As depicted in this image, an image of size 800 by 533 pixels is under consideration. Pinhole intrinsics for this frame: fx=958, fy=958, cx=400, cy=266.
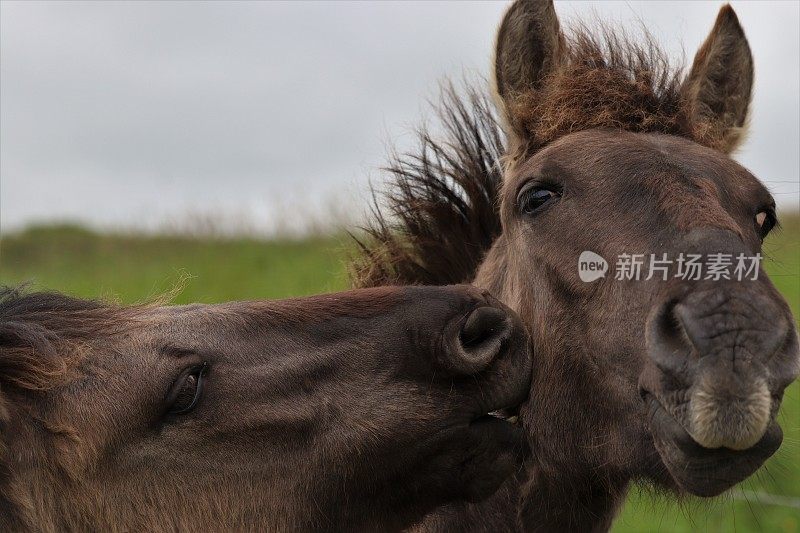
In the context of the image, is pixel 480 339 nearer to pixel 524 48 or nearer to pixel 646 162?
pixel 646 162

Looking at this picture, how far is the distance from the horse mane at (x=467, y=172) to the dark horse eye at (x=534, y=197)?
41 cm

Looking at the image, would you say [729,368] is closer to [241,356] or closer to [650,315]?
[650,315]

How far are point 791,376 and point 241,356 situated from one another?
2108mm

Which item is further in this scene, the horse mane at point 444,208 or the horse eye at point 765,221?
the horse mane at point 444,208

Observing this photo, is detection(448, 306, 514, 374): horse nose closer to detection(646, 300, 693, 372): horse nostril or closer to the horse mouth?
the horse mouth

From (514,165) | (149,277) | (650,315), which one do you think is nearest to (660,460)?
(650,315)

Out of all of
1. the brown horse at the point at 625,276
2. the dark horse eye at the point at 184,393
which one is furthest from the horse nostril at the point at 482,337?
the dark horse eye at the point at 184,393

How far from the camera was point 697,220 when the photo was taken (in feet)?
11.4

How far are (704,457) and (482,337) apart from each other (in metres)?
1.04

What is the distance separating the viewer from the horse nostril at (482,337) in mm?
3818

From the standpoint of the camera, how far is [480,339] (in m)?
3.94

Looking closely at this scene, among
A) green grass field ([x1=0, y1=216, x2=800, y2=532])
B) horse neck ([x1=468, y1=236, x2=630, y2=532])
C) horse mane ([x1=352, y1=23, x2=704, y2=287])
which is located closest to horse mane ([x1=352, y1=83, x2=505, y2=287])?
horse mane ([x1=352, y1=23, x2=704, y2=287])

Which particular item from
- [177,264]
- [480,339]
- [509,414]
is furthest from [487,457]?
[177,264]

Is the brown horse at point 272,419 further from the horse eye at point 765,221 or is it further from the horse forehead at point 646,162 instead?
the horse eye at point 765,221
